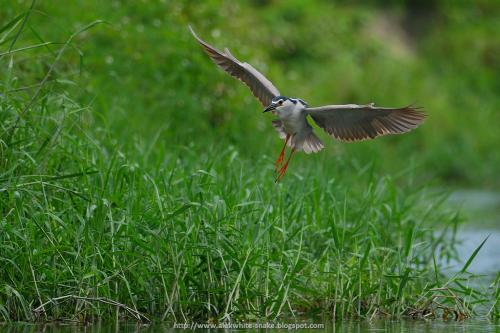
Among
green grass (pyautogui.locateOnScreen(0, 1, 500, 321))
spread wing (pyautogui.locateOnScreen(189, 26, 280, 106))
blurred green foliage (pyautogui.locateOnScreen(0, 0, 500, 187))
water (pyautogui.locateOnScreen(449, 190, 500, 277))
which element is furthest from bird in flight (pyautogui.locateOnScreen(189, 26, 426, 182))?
water (pyautogui.locateOnScreen(449, 190, 500, 277))

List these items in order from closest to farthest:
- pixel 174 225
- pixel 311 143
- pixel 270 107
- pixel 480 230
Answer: pixel 174 225
pixel 270 107
pixel 311 143
pixel 480 230

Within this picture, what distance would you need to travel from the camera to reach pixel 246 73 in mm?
7352

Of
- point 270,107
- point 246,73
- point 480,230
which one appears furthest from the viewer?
point 480,230

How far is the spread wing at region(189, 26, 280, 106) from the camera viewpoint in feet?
23.5

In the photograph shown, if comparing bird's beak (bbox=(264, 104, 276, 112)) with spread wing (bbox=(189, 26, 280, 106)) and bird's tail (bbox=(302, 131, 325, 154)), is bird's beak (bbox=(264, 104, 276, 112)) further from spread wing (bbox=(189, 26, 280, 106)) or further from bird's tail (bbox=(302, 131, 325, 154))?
bird's tail (bbox=(302, 131, 325, 154))

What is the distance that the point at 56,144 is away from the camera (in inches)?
267

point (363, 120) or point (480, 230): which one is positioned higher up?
point (480, 230)

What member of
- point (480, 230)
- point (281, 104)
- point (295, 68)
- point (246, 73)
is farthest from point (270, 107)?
point (295, 68)

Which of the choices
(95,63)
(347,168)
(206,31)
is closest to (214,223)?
(347,168)

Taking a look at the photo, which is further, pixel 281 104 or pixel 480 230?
pixel 480 230

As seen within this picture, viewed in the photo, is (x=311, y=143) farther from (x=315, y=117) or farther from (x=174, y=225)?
(x=174, y=225)

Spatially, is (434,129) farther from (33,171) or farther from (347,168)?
(33,171)

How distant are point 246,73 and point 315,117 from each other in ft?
1.94

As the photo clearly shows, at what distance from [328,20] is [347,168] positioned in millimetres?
15592
